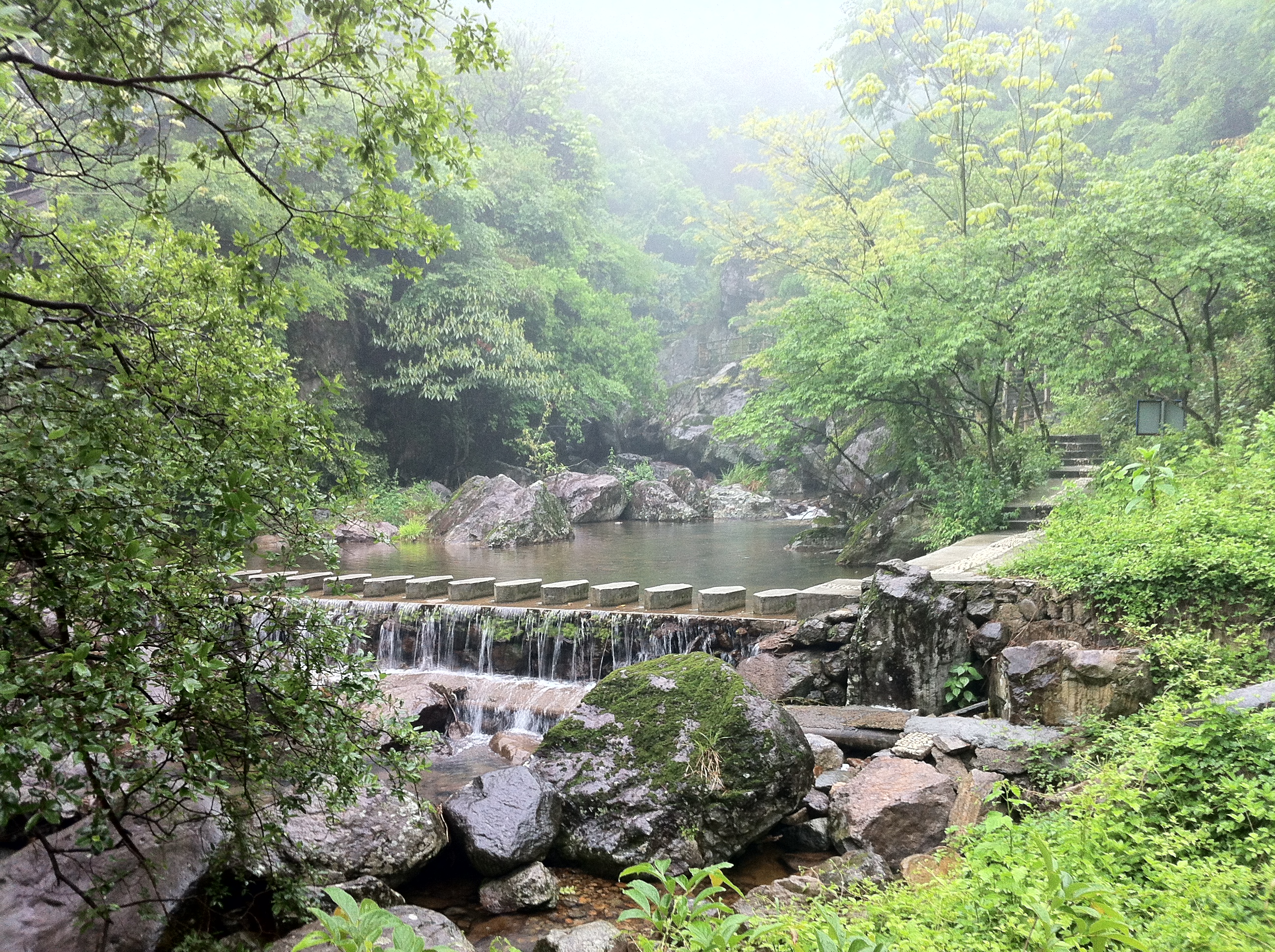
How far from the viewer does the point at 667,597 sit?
926 centimetres

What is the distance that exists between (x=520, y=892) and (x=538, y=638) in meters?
4.63

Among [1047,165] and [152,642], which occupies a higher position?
[1047,165]

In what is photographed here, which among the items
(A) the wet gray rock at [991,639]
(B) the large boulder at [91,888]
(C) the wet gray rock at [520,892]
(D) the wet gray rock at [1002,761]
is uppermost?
(A) the wet gray rock at [991,639]

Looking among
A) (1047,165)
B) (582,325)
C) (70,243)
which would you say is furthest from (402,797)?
(582,325)

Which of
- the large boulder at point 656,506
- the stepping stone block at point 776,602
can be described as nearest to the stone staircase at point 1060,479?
the stepping stone block at point 776,602

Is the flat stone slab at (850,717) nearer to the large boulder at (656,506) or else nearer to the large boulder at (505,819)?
the large boulder at (505,819)

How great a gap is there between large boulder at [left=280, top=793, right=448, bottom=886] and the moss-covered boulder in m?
0.87

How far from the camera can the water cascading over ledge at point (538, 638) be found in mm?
8438

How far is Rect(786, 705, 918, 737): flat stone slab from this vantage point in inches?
252

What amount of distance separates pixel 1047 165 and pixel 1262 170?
20.7 ft

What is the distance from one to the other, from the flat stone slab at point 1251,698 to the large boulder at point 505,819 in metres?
3.81

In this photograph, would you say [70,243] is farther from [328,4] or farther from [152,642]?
[152,642]

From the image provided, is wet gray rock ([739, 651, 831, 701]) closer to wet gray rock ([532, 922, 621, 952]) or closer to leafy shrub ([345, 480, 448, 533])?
wet gray rock ([532, 922, 621, 952])

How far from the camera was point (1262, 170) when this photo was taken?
28.7ft
